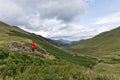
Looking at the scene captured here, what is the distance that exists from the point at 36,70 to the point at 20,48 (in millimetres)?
47781

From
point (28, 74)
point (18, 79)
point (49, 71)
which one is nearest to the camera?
point (18, 79)

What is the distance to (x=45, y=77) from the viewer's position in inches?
609

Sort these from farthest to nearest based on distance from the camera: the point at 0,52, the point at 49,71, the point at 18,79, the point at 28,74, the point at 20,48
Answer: the point at 20,48 → the point at 0,52 → the point at 49,71 → the point at 28,74 → the point at 18,79

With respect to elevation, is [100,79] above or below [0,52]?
below

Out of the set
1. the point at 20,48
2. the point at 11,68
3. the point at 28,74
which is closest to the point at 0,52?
the point at 11,68

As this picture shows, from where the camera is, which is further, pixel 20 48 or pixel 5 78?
pixel 20 48

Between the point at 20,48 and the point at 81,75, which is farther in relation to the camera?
the point at 20,48

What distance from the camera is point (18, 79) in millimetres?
15039

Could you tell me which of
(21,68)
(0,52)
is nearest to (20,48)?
(0,52)

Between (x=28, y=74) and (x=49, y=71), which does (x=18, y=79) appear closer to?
(x=28, y=74)

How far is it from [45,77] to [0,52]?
40.0ft

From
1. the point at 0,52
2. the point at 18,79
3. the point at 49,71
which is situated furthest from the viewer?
the point at 0,52

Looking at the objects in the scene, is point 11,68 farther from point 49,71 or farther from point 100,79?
point 100,79

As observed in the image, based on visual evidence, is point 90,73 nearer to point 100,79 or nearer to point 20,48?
point 100,79
